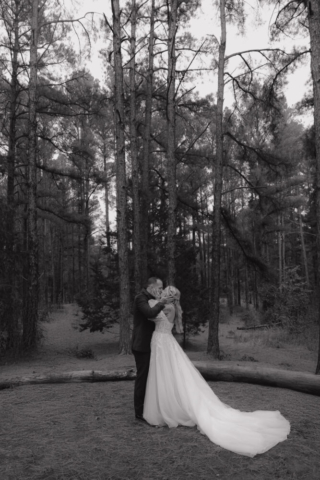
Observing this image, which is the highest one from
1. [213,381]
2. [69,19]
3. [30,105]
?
[69,19]

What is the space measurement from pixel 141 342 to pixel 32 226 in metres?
7.78

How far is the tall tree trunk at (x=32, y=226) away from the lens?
1157 cm

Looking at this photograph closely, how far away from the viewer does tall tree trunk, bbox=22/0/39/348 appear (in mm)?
11570

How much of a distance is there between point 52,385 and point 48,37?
11809 millimetres

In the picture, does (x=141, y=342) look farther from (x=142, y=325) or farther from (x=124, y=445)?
(x=124, y=445)

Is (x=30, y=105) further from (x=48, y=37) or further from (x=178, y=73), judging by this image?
(x=178, y=73)

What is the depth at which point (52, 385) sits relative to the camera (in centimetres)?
750

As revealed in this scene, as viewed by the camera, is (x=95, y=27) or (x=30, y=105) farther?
(x=30, y=105)

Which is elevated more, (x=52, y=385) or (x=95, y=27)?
(x=95, y=27)

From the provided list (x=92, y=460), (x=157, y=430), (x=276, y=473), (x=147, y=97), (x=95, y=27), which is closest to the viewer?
(x=276, y=473)

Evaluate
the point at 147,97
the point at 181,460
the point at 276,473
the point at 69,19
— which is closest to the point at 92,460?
the point at 181,460

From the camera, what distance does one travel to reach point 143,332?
5504 mm

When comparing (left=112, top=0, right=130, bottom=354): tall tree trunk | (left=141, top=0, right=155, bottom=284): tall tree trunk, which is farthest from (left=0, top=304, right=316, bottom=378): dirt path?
(left=141, top=0, right=155, bottom=284): tall tree trunk

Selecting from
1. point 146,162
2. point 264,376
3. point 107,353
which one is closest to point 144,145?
point 146,162
